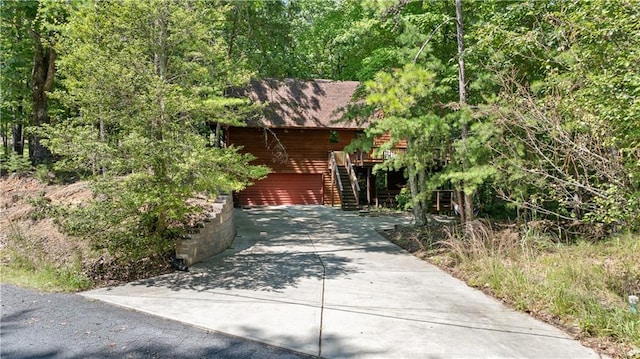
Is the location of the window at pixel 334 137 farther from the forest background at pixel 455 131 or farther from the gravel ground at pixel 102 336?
the gravel ground at pixel 102 336

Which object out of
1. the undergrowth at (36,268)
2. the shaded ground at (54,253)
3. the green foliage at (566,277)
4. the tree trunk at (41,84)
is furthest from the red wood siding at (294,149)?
the green foliage at (566,277)

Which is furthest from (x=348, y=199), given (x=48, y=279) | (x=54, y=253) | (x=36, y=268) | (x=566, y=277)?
(x=48, y=279)

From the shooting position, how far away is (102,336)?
4.34 meters

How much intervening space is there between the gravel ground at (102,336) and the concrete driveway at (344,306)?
0.23 m

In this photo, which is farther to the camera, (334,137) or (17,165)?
(334,137)

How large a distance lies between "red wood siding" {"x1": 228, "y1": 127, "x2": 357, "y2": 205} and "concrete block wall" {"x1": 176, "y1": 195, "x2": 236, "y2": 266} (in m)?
10.6

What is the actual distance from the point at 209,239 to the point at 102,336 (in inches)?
159

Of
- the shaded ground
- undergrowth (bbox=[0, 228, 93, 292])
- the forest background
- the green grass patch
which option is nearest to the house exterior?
the forest background

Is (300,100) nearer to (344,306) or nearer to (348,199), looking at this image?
(348,199)

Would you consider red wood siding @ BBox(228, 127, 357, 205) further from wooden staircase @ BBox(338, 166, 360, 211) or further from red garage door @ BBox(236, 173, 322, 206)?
wooden staircase @ BBox(338, 166, 360, 211)

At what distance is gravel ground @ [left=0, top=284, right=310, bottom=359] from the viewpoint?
398cm

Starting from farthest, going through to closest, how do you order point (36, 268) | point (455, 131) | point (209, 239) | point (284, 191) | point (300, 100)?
1. point (300, 100)
2. point (284, 191)
3. point (455, 131)
4. point (209, 239)
5. point (36, 268)

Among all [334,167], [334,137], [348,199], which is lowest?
Result: [348,199]

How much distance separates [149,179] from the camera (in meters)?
6.56
